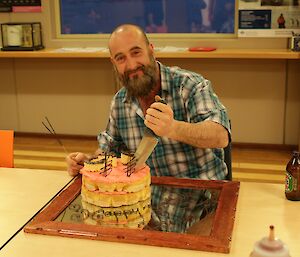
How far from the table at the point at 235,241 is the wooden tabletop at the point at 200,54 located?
2556 mm

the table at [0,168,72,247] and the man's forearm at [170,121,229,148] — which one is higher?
the man's forearm at [170,121,229,148]

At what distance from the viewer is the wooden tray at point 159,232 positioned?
1303 mm

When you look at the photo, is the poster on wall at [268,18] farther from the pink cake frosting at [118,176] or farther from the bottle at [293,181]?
the pink cake frosting at [118,176]

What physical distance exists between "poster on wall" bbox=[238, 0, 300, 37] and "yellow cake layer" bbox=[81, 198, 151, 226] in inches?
123

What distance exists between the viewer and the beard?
2006 mm

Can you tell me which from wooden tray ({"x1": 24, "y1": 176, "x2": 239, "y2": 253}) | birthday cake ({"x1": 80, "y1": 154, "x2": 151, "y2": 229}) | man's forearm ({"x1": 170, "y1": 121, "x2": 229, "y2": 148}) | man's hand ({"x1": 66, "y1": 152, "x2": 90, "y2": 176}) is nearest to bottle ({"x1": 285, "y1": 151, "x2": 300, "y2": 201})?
wooden tray ({"x1": 24, "y1": 176, "x2": 239, "y2": 253})

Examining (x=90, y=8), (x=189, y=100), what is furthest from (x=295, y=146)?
(x=189, y=100)

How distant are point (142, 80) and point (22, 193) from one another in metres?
0.68

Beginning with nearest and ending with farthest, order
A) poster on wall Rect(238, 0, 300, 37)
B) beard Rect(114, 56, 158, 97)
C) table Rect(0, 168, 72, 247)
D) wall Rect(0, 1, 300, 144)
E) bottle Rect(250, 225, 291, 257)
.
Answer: bottle Rect(250, 225, 291, 257) → table Rect(0, 168, 72, 247) → beard Rect(114, 56, 158, 97) → poster on wall Rect(238, 0, 300, 37) → wall Rect(0, 1, 300, 144)

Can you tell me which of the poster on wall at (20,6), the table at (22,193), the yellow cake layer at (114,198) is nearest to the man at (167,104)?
the table at (22,193)

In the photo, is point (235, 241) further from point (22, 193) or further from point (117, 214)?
point (22, 193)

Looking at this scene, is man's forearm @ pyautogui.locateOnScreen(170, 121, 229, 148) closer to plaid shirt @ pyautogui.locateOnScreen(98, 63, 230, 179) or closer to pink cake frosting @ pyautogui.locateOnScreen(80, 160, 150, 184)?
plaid shirt @ pyautogui.locateOnScreen(98, 63, 230, 179)

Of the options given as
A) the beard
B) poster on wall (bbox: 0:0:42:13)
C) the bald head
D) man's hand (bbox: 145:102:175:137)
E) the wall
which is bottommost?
the wall

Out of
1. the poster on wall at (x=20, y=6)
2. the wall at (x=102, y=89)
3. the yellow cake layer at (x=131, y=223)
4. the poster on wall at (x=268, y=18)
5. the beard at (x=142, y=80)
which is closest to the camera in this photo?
the yellow cake layer at (x=131, y=223)
